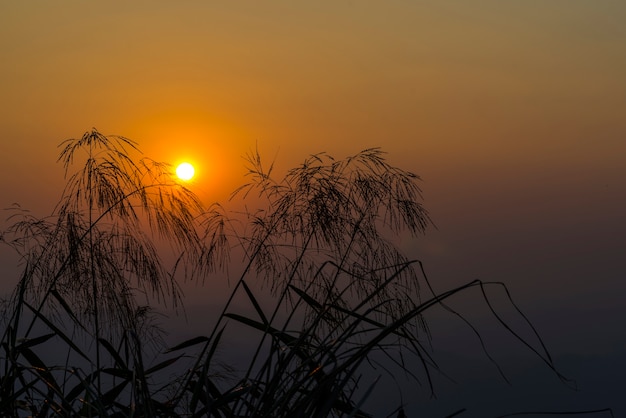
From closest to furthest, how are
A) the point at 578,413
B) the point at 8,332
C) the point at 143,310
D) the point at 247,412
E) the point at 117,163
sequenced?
1. the point at 578,413
2. the point at 247,412
3. the point at 8,332
4. the point at 117,163
5. the point at 143,310

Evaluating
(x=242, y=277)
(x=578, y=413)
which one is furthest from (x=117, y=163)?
(x=578, y=413)

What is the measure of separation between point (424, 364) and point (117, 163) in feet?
4.49

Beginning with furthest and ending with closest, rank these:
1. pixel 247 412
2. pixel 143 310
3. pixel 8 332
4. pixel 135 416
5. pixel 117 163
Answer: pixel 143 310, pixel 117 163, pixel 8 332, pixel 247 412, pixel 135 416

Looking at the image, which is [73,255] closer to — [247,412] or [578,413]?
[247,412]

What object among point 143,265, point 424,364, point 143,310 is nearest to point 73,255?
point 143,265

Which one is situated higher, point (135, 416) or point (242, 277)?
point (242, 277)

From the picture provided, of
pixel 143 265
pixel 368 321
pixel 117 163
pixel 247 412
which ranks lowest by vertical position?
pixel 247 412

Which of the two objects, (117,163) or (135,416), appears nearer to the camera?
(135,416)

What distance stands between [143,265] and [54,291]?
0.42 meters

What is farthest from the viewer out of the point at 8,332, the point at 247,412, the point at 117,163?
the point at 117,163

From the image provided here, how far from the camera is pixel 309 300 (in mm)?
2182

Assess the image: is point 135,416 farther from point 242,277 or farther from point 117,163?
point 117,163

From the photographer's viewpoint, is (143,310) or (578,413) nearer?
(578,413)

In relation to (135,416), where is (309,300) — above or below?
above
